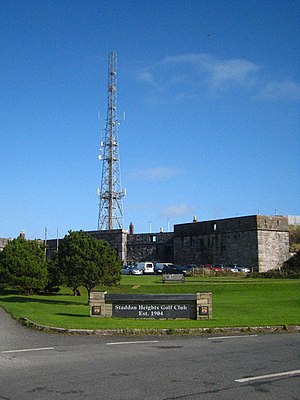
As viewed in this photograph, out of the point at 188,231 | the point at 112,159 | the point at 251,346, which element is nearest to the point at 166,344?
the point at 251,346

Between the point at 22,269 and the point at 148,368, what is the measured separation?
77.8ft

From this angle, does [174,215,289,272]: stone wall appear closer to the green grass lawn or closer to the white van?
the white van

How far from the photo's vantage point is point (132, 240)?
68875 mm

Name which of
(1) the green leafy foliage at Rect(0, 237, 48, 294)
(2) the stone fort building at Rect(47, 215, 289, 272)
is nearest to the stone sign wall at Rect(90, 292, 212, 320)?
(1) the green leafy foliage at Rect(0, 237, 48, 294)

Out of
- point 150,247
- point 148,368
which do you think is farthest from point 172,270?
point 148,368

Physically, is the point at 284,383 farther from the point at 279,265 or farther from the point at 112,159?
the point at 112,159

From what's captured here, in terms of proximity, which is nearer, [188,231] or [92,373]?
[92,373]

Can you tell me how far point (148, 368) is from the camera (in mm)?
9914

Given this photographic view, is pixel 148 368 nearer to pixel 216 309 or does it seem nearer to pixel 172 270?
A: pixel 216 309

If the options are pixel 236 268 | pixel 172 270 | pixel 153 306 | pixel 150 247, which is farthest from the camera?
pixel 150 247

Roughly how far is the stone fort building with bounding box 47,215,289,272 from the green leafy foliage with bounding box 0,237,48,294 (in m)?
29.8

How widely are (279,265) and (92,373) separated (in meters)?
51.2

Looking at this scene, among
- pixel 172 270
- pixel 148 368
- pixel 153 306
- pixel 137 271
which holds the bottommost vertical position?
pixel 148 368

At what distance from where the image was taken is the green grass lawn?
17766 millimetres
